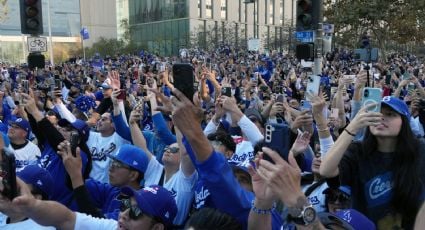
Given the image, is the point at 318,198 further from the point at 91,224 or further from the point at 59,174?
the point at 59,174

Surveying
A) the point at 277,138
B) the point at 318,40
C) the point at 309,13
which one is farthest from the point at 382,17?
the point at 277,138

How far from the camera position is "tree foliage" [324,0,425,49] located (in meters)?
23.6

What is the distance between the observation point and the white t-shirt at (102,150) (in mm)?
5727

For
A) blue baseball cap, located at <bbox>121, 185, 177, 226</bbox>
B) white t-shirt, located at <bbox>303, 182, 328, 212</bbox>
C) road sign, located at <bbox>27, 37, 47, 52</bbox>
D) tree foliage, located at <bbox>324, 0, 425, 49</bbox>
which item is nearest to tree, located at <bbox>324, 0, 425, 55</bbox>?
tree foliage, located at <bbox>324, 0, 425, 49</bbox>

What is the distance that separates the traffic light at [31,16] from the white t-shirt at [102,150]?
4.06 metres

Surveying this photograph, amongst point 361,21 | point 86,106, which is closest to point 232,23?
point 361,21

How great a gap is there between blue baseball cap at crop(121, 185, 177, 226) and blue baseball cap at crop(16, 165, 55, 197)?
78 centimetres

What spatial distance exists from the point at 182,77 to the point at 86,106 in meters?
6.85

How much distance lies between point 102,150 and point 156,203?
10.7 ft

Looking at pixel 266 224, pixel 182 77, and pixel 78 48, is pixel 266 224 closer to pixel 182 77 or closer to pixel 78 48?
pixel 182 77

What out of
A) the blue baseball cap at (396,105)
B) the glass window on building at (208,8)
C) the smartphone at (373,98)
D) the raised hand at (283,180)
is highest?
the glass window on building at (208,8)

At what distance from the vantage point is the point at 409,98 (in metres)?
8.39

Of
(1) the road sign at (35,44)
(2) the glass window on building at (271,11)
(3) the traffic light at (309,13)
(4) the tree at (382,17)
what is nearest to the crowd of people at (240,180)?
(3) the traffic light at (309,13)

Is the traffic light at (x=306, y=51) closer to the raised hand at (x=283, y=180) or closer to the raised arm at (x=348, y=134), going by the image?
the raised arm at (x=348, y=134)
